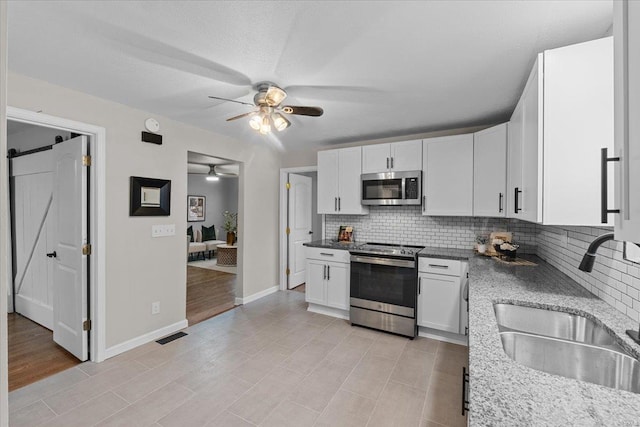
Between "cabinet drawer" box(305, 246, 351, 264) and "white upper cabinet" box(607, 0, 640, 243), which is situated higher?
"white upper cabinet" box(607, 0, 640, 243)

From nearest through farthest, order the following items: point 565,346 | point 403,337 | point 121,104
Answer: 1. point 565,346
2. point 121,104
3. point 403,337

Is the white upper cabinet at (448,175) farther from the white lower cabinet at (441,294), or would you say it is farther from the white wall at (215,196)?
the white wall at (215,196)

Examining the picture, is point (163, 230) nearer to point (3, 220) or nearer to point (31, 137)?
point (31, 137)

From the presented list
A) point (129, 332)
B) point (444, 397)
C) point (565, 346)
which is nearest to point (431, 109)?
point (565, 346)

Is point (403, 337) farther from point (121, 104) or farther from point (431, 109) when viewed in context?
point (121, 104)

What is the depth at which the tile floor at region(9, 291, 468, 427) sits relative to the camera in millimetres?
1912

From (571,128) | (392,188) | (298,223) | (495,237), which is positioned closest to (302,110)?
(571,128)

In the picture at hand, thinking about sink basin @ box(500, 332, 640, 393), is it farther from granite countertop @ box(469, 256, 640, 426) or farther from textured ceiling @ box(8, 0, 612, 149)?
textured ceiling @ box(8, 0, 612, 149)

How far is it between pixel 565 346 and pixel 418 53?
173 centimetres

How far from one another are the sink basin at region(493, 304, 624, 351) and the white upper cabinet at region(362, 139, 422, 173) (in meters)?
2.17

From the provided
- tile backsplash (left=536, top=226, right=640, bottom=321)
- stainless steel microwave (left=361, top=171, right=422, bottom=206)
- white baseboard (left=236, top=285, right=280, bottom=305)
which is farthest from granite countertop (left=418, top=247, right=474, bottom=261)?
white baseboard (left=236, top=285, right=280, bottom=305)

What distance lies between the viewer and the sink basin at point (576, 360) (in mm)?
1032

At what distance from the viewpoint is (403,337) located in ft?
10.3

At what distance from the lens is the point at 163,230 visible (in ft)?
10.2
